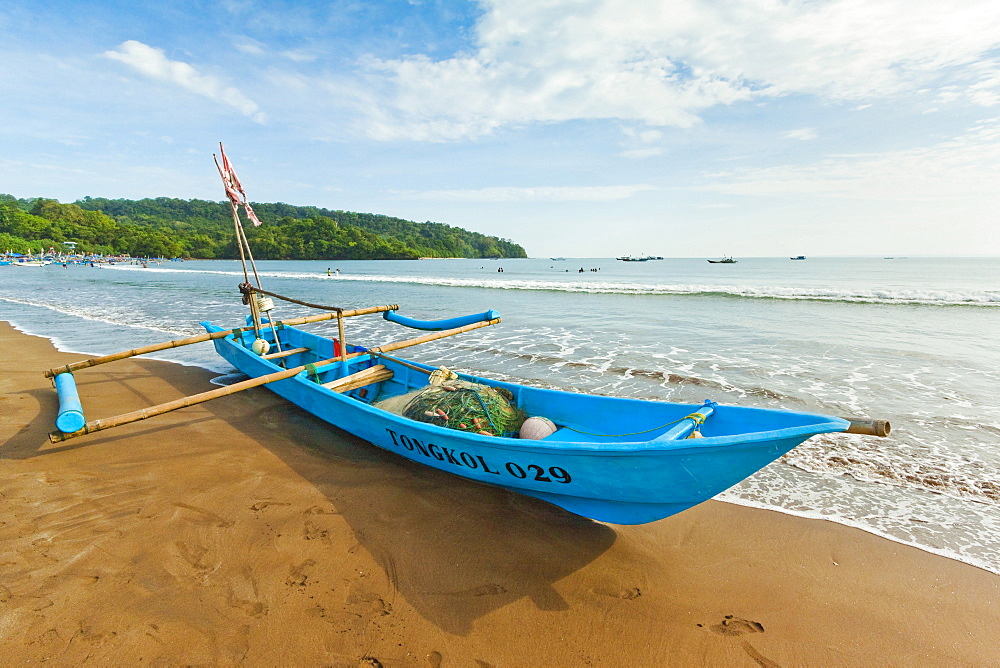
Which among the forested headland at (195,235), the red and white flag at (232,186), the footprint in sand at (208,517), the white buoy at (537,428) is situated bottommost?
the footprint in sand at (208,517)

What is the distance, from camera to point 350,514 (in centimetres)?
407

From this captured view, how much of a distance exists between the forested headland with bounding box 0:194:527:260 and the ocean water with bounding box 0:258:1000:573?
71.7m

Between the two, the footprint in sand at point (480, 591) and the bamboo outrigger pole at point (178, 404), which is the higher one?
the bamboo outrigger pole at point (178, 404)

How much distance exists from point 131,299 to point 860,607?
29.6 meters

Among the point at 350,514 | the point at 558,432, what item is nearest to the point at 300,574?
the point at 350,514

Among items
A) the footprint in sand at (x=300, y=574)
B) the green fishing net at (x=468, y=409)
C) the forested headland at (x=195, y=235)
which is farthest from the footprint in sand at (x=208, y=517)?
the forested headland at (x=195, y=235)

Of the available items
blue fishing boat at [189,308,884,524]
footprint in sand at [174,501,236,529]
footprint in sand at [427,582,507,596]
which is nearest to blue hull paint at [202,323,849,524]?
blue fishing boat at [189,308,884,524]

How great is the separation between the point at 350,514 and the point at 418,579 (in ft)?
3.83

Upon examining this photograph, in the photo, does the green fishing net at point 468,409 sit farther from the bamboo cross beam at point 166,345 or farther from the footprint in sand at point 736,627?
the footprint in sand at point 736,627

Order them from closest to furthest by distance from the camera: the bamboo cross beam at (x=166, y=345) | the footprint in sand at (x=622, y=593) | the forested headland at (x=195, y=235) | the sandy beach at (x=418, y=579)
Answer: the sandy beach at (x=418, y=579)
the footprint in sand at (x=622, y=593)
the bamboo cross beam at (x=166, y=345)
the forested headland at (x=195, y=235)

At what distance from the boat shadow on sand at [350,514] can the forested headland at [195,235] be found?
84.4m

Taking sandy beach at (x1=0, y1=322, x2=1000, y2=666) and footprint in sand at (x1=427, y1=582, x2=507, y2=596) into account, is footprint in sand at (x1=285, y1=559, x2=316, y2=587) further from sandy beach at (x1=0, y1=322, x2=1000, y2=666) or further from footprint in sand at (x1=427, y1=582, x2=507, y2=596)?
footprint in sand at (x1=427, y1=582, x2=507, y2=596)

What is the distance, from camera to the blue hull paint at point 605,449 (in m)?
2.70

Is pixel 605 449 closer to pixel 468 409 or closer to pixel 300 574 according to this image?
pixel 468 409
